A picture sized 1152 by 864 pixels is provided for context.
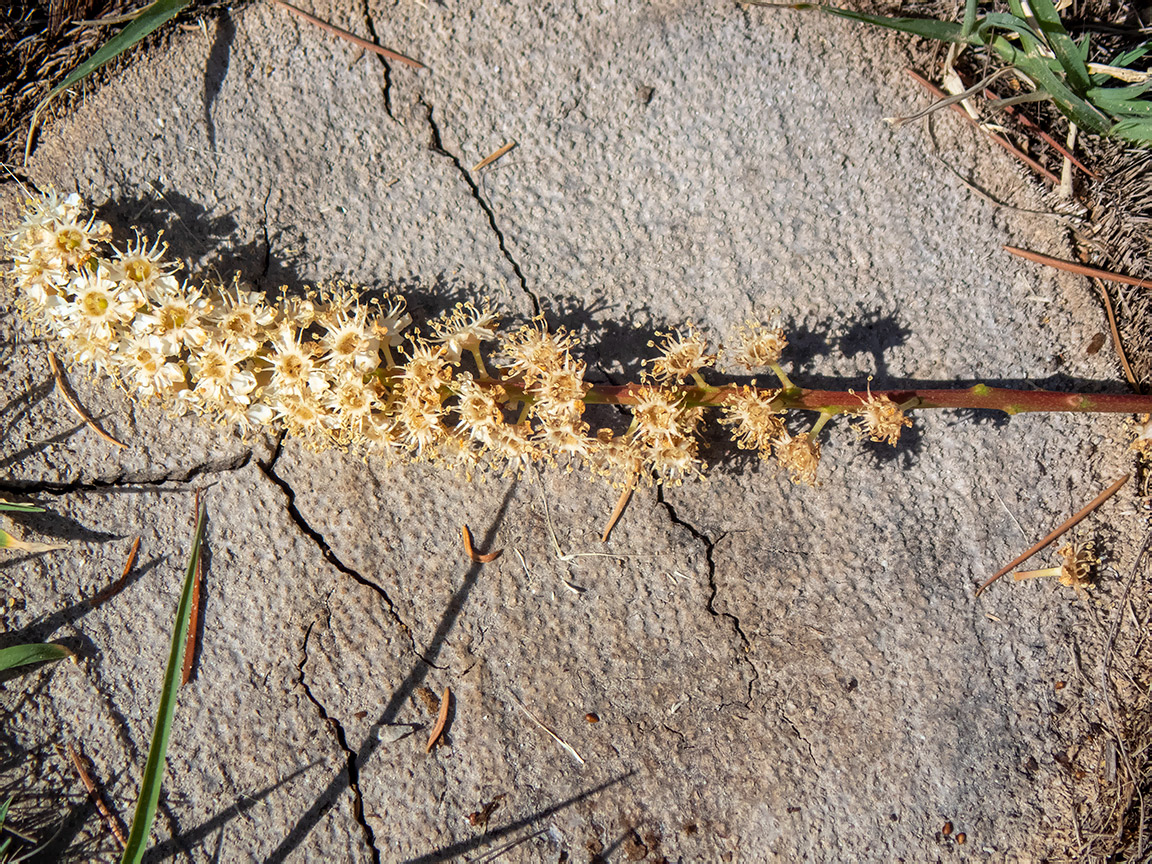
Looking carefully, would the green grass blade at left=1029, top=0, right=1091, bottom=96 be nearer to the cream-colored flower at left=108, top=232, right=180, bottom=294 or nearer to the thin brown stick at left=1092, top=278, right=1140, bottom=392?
the thin brown stick at left=1092, top=278, right=1140, bottom=392

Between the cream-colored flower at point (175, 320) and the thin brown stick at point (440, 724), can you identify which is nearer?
the cream-colored flower at point (175, 320)

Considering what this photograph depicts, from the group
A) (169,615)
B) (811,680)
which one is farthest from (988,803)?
(169,615)

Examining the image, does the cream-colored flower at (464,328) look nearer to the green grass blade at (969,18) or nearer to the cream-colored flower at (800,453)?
the cream-colored flower at (800,453)

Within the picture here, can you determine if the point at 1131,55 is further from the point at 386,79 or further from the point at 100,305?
the point at 100,305

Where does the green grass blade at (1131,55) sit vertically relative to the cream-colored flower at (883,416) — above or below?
above

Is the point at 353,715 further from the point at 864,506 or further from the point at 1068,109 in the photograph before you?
the point at 1068,109

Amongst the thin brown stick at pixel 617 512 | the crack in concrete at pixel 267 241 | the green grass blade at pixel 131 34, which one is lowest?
the thin brown stick at pixel 617 512

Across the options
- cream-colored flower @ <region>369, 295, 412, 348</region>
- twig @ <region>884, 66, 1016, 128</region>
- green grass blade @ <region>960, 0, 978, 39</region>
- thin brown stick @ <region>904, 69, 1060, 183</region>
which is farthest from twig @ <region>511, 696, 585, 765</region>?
green grass blade @ <region>960, 0, 978, 39</region>

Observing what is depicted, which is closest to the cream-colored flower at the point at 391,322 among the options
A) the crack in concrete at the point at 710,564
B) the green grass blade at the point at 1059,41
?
the crack in concrete at the point at 710,564

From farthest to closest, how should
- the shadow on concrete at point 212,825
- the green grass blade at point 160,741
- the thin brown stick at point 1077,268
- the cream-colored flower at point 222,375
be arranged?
the shadow on concrete at point 212,825 < the thin brown stick at point 1077,268 < the cream-colored flower at point 222,375 < the green grass blade at point 160,741
